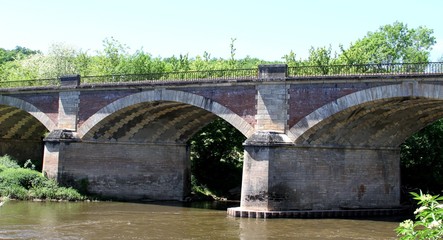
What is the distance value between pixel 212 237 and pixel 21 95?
18023mm

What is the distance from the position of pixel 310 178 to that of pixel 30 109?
1595cm

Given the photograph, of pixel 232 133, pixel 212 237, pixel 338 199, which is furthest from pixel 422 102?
pixel 232 133

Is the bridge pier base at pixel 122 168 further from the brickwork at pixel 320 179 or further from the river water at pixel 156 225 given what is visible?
the brickwork at pixel 320 179

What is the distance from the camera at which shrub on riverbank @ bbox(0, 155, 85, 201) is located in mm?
27422

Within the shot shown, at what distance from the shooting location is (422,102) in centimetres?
2186

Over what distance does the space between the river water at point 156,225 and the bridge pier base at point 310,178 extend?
1051 millimetres

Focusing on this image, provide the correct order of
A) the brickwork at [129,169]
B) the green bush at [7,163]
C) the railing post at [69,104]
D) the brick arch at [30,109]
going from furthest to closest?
the green bush at [7,163], the brick arch at [30,109], the railing post at [69,104], the brickwork at [129,169]

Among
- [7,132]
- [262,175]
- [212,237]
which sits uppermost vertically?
[7,132]

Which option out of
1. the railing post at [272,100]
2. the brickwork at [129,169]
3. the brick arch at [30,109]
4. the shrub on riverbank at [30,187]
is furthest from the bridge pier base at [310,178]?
the brick arch at [30,109]

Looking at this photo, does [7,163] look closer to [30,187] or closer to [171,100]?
[30,187]

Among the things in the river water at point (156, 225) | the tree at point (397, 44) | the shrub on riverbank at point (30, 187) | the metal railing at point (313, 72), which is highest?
the tree at point (397, 44)

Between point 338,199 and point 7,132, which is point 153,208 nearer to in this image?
point 338,199

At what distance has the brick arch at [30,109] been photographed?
29.9 m

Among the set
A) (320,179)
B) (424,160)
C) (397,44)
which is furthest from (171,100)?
(397,44)
